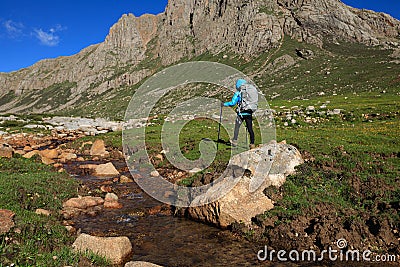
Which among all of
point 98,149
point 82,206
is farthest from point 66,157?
point 82,206

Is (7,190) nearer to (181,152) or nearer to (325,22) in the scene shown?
(181,152)

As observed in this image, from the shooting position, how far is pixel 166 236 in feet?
37.1

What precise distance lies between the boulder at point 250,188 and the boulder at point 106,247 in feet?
12.5

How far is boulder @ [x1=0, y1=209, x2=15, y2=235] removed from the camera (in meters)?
9.03

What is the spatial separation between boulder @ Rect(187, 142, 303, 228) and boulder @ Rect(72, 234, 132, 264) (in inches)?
150

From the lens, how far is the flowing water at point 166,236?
9.52 m

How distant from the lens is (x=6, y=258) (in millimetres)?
7320

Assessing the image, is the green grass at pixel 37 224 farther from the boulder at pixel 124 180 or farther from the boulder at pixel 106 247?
the boulder at pixel 124 180

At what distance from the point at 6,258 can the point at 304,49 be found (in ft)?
554

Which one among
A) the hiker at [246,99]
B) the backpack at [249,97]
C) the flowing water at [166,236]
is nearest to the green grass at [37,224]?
the flowing water at [166,236]

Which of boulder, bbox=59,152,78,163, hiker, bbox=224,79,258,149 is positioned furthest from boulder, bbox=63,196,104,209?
boulder, bbox=59,152,78,163

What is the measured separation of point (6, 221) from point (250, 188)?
892 cm

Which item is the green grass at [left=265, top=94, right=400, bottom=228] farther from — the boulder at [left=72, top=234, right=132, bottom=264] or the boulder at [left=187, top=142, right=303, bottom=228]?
the boulder at [left=72, top=234, right=132, bottom=264]

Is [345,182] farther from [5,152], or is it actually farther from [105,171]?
[5,152]
